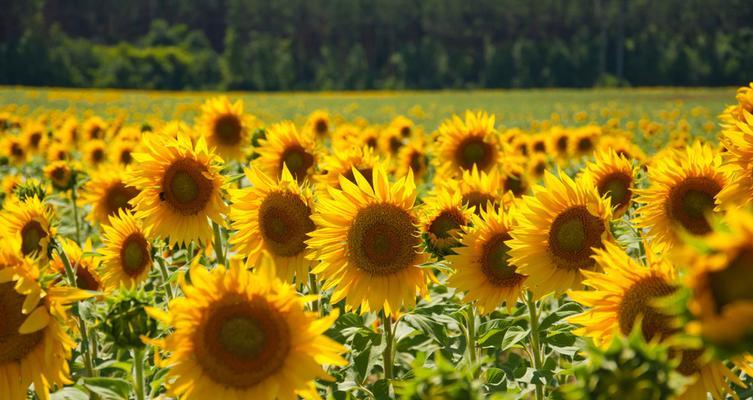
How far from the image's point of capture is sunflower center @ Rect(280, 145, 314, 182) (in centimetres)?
466

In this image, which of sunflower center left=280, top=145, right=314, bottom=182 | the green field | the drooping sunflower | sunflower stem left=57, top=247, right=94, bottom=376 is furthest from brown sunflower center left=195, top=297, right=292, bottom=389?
the green field

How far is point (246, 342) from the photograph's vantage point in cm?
197

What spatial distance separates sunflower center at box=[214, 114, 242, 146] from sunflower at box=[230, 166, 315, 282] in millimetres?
2318

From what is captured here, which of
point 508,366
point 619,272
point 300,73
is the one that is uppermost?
point 300,73

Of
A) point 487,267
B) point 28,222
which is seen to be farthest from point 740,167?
point 28,222

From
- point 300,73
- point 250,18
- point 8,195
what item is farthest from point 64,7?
point 8,195

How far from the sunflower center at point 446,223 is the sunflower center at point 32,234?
162cm

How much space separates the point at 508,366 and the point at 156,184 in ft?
5.82

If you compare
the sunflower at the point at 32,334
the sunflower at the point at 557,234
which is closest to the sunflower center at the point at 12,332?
the sunflower at the point at 32,334

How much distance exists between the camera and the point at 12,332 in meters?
2.18

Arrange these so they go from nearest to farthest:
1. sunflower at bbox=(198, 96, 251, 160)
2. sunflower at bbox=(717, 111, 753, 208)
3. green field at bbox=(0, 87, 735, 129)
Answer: sunflower at bbox=(717, 111, 753, 208), sunflower at bbox=(198, 96, 251, 160), green field at bbox=(0, 87, 735, 129)

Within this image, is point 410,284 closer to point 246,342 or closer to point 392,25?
point 246,342

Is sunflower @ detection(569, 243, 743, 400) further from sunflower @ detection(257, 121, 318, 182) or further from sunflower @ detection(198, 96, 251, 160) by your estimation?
sunflower @ detection(198, 96, 251, 160)

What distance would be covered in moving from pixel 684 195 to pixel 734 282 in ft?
5.73
